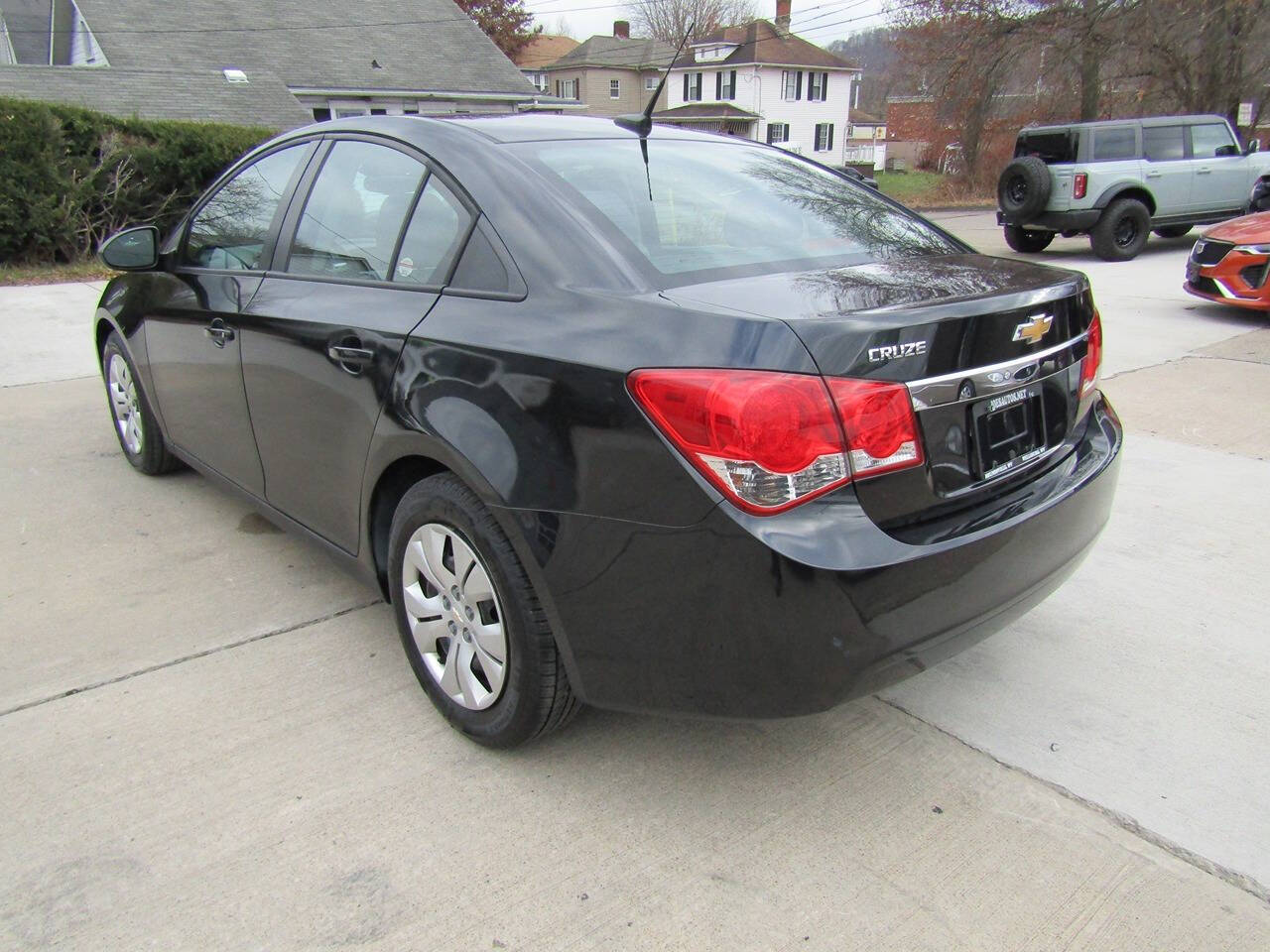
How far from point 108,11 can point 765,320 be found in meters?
33.7

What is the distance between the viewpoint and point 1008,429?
227 cm

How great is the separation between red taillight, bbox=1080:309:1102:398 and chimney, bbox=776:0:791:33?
2401 inches

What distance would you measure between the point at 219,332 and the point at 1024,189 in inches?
481

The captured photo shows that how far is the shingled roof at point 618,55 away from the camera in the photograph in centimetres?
6347

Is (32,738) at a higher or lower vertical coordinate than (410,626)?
lower

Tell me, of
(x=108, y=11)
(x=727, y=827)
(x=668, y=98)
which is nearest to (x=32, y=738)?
(x=727, y=827)

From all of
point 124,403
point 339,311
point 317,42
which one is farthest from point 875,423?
point 317,42

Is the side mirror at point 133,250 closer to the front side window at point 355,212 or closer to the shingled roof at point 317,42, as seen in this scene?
the front side window at point 355,212

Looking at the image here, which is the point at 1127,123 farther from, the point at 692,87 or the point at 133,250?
the point at 692,87

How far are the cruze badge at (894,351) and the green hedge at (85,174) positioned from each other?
44.5 feet

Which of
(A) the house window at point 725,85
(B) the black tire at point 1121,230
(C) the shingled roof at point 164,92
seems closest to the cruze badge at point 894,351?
(B) the black tire at point 1121,230

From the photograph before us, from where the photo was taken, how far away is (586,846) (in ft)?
7.43

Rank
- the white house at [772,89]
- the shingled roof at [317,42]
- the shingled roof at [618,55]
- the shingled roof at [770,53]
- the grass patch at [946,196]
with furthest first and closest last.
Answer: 1. the shingled roof at [618,55]
2. the white house at [772,89]
3. the shingled roof at [770,53]
4. the shingled roof at [317,42]
5. the grass patch at [946,196]

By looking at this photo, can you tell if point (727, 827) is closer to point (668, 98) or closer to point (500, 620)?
point (500, 620)
